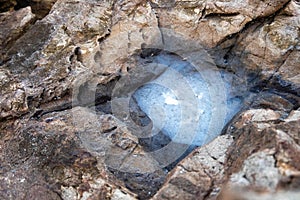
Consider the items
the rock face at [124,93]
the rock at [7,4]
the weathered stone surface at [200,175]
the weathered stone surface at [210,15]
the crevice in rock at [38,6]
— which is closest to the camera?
the weathered stone surface at [200,175]

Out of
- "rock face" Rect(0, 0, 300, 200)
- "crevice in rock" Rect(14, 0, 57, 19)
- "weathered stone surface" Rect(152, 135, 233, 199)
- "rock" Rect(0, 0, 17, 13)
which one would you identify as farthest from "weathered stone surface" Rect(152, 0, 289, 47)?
"rock" Rect(0, 0, 17, 13)

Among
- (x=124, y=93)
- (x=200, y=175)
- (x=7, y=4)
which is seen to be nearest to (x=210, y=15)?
(x=124, y=93)

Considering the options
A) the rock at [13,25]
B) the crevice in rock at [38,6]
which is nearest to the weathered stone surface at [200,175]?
the rock at [13,25]

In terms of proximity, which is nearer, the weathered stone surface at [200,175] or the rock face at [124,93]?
the weathered stone surface at [200,175]

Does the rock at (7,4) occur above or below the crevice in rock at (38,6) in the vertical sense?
below

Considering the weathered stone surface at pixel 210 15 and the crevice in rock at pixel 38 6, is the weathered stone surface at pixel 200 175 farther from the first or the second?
the crevice in rock at pixel 38 6

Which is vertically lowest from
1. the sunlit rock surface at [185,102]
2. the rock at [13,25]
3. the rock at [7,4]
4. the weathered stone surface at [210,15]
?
the sunlit rock surface at [185,102]

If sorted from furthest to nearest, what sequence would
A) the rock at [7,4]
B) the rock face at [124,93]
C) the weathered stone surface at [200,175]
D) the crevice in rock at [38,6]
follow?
1. the rock at [7,4]
2. the crevice in rock at [38,6]
3. the rock face at [124,93]
4. the weathered stone surface at [200,175]

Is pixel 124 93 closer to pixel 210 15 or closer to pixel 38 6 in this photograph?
pixel 210 15

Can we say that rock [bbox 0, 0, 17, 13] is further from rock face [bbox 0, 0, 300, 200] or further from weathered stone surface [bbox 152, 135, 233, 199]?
weathered stone surface [bbox 152, 135, 233, 199]

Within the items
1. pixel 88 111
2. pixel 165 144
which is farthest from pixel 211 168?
pixel 88 111
